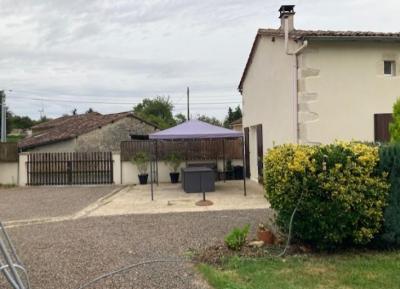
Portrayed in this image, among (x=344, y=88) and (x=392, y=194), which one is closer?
(x=392, y=194)

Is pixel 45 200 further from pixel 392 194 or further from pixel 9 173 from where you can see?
pixel 392 194

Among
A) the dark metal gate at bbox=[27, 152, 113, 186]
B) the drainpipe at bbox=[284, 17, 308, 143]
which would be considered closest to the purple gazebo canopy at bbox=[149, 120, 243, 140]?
the drainpipe at bbox=[284, 17, 308, 143]

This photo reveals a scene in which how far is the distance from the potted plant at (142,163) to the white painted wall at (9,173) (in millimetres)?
4996

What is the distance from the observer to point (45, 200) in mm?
13594

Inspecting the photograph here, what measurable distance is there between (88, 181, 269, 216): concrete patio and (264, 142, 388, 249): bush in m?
4.66

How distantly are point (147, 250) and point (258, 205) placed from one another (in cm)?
510

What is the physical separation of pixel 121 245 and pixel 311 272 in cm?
305

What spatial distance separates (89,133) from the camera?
26484 mm

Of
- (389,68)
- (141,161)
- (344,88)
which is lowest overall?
(141,161)

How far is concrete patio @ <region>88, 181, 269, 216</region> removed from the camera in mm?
10812

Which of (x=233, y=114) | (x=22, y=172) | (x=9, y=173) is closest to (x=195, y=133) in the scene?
(x=22, y=172)

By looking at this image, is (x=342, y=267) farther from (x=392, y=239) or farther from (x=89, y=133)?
(x=89, y=133)

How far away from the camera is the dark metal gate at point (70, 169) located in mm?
18734

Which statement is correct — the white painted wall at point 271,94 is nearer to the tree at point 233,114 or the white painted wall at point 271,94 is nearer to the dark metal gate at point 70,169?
the dark metal gate at point 70,169
